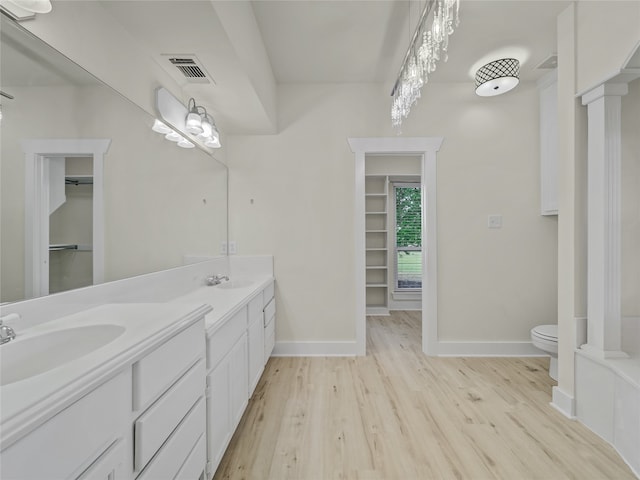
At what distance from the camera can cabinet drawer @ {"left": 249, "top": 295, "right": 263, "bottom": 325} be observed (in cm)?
198

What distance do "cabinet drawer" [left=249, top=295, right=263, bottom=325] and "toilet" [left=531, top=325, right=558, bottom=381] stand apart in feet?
7.42

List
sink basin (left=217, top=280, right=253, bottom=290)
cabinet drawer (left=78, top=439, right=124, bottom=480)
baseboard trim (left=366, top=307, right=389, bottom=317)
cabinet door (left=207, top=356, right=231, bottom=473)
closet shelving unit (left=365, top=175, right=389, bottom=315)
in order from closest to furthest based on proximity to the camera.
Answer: cabinet drawer (left=78, top=439, right=124, bottom=480) < cabinet door (left=207, top=356, right=231, bottom=473) < sink basin (left=217, top=280, right=253, bottom=290) < baseboard trim (left=366, top=307, right=389, bottom=317) < closet shelving unit (left=365, top=175, right=389, bottom=315)

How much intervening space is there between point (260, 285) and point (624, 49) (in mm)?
2647

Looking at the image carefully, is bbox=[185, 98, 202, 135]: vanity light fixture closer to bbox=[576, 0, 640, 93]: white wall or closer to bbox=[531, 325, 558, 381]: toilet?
bbox=[576, 0, 640, 93]: white wall

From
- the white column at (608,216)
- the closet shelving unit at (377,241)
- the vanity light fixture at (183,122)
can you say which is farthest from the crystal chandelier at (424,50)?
the closet shelving unit at (377,241)

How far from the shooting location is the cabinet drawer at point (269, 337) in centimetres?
240

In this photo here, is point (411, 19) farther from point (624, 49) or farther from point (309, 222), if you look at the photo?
point (309, 222)

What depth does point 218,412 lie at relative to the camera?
4.47 ft

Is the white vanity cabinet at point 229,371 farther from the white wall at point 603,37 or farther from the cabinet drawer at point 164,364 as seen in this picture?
the white wall at point 603,37

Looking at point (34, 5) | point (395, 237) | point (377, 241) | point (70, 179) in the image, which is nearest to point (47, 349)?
point (70, 179)

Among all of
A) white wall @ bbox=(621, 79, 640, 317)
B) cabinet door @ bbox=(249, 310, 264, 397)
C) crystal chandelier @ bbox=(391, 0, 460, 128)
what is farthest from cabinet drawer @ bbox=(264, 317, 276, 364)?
white wall @ bbox=(621, 79, 640, 317)

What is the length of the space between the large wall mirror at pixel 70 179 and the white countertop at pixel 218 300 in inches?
12.2

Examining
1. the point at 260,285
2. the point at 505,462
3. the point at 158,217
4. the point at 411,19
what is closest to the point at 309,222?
the point at 260,285

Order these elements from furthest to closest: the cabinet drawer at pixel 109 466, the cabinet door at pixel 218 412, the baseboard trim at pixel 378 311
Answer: the baseboard trim at pixel 378 311 → the cabinet door at pixel 218 412 → the cabinet drawer at pixel 109 466
